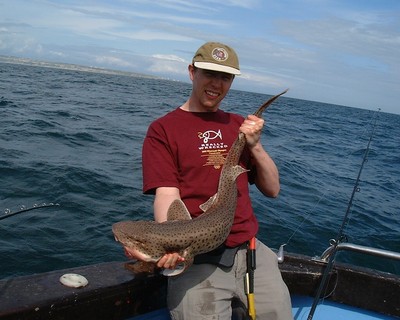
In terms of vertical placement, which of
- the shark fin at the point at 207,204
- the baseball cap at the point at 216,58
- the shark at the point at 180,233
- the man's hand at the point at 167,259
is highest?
the baseball cap at the point at 216,58

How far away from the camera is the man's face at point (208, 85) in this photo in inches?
136

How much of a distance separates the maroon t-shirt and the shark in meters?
0.20

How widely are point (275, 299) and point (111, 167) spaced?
8.67 metres

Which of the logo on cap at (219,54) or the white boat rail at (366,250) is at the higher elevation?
the logo on cap at (219,54)

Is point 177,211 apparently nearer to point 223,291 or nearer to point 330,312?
point 223,291

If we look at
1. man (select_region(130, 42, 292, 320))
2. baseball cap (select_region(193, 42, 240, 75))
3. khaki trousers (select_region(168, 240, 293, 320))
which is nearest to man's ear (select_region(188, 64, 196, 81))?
man (select_region(130, 42, 292, 320))

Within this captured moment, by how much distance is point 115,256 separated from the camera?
22.2ft

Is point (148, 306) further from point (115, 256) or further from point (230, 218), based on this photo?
point (115, 256)

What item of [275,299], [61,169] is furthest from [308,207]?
[275,299]

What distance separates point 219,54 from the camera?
3.38 meters

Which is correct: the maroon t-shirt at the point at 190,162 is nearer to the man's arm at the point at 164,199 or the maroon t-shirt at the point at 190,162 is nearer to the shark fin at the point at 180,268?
the man's arm at the point at 164,199

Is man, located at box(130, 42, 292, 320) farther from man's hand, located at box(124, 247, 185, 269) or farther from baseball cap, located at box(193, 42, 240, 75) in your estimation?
man's hand, located at box(124, 247, 185, 269)

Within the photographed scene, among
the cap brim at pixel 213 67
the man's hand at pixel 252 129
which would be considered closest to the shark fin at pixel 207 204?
the man's hand at pixel 252 129

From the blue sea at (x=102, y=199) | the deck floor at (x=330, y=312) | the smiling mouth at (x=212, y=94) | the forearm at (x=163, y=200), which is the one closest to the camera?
the forearm at (x=163, y=200)
